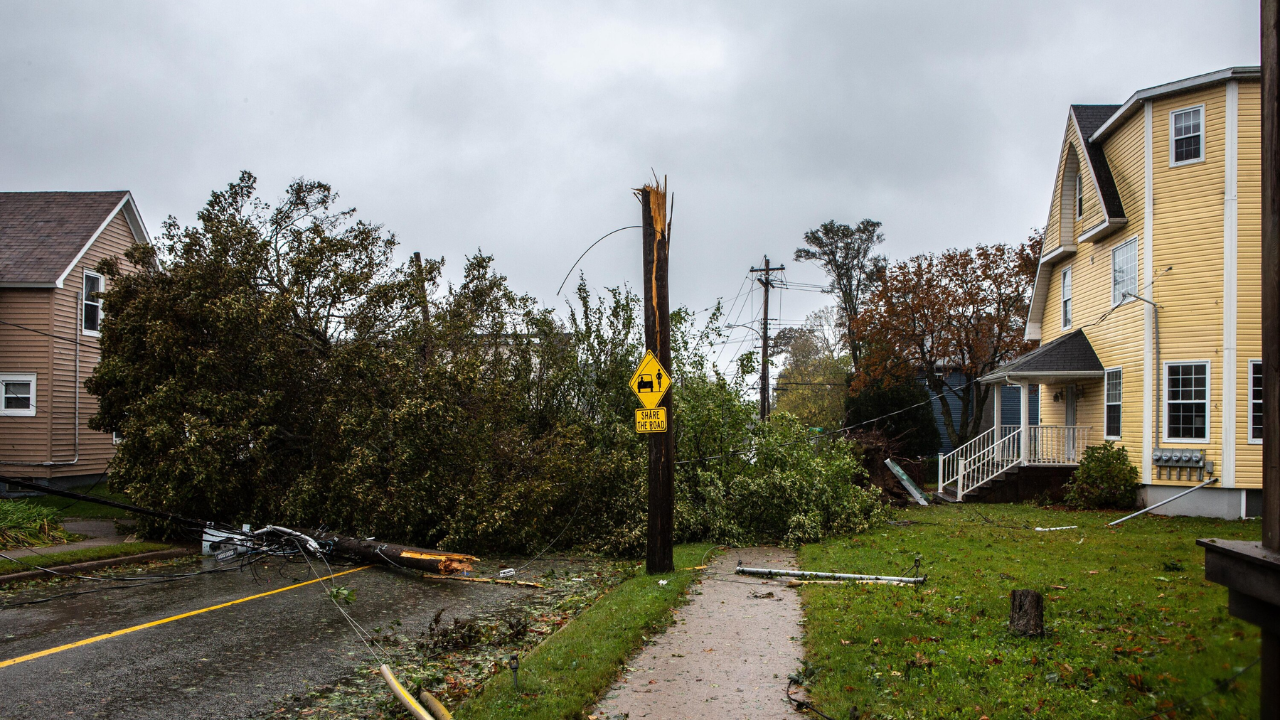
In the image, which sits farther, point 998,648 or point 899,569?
point 899,569

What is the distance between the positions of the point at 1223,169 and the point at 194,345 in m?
19.3

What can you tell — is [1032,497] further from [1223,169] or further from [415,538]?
[415,538]

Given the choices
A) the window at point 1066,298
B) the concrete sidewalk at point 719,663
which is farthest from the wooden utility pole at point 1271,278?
the window at point 1066,298

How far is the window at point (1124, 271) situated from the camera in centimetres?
1730

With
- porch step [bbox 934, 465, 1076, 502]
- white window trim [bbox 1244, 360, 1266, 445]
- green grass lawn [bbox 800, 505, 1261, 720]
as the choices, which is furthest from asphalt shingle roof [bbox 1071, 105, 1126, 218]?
green grass lawn [bbox 800, 505, 1261, 720]

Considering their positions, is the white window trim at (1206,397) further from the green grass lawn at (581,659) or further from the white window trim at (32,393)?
the white window trim at (32,393)

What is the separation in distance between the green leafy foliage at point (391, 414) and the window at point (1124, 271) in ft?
26.1

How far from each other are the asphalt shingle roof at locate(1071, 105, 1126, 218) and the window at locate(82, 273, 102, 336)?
79.8 ft

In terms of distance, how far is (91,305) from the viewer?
68.7 feet

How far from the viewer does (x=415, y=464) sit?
42.5ft

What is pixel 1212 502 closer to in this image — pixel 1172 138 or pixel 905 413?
pixel 1172 138

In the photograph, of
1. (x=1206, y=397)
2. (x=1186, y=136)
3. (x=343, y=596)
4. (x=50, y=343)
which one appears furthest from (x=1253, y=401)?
(x=50, y=343)

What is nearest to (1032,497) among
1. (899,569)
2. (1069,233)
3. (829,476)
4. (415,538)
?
(1069,233)

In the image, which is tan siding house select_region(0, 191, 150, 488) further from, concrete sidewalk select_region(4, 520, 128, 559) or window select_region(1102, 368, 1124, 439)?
window select_region(1102, 368, 1124, 439)
